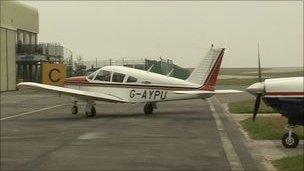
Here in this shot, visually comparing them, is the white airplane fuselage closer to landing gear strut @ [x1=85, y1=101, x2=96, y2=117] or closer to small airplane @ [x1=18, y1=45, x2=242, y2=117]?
small airplane @ [x1=18, y1=45, x2=242, y2=117]

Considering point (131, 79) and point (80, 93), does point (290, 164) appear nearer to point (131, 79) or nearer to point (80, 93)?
point (131, 79)

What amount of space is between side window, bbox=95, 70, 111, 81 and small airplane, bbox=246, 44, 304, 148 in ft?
40.3

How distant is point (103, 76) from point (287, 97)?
518 inches

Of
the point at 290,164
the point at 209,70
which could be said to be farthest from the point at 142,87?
the point at 290,164

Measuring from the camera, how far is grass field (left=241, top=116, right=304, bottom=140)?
54.3ft

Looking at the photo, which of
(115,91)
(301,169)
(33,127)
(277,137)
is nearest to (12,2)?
(115,91)

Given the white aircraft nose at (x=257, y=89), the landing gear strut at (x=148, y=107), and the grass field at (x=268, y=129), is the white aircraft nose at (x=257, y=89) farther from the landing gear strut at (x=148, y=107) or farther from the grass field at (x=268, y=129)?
the landing gear strut at (x=148, y=107)

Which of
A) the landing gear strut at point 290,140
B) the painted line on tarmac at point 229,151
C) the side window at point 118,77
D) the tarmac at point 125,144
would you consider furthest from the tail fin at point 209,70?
the landing gear strut at point 290,140

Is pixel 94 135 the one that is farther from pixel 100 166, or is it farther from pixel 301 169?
pixel 301 169

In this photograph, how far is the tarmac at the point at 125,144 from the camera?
38.8 feet

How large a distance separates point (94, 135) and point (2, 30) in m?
46.9

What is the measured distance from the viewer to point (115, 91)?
1024 inches

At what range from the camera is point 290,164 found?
11.3 meters

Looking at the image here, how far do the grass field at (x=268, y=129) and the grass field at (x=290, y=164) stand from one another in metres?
4.34
